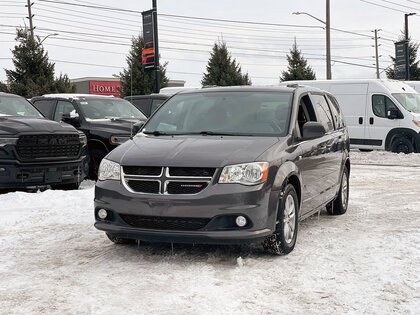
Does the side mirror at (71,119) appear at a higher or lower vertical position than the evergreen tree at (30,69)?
lower

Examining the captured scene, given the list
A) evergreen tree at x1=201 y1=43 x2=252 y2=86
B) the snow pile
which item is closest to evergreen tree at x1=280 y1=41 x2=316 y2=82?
evergreen tree at x1=201 y1=43 x2=252 y2=86

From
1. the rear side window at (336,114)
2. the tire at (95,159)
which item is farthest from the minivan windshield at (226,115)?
the tire at (95,159)

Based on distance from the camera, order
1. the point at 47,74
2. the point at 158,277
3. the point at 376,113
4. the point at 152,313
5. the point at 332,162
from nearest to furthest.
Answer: the point at 152,313 < the point at 158,277 < the point at 332,162 < the point at 376,113 < the point at 47,74

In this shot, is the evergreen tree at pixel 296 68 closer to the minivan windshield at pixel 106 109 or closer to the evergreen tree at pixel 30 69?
the evergreen tree at pixel 30 69

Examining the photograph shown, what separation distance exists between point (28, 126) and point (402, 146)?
12180mm

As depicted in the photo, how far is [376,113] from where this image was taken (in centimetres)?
1873

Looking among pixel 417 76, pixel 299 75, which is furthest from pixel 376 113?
pixel 417 76

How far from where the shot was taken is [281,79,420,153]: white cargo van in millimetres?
18031

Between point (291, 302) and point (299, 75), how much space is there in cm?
4131

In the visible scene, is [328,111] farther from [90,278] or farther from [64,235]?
[90,278]

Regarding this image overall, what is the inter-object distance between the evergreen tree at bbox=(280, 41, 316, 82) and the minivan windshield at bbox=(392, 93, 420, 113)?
26013mm

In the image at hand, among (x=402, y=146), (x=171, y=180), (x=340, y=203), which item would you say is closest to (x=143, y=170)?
(x=171, y=180)

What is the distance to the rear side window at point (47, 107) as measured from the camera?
13.0 metres

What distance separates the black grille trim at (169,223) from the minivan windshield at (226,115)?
3.92ft
